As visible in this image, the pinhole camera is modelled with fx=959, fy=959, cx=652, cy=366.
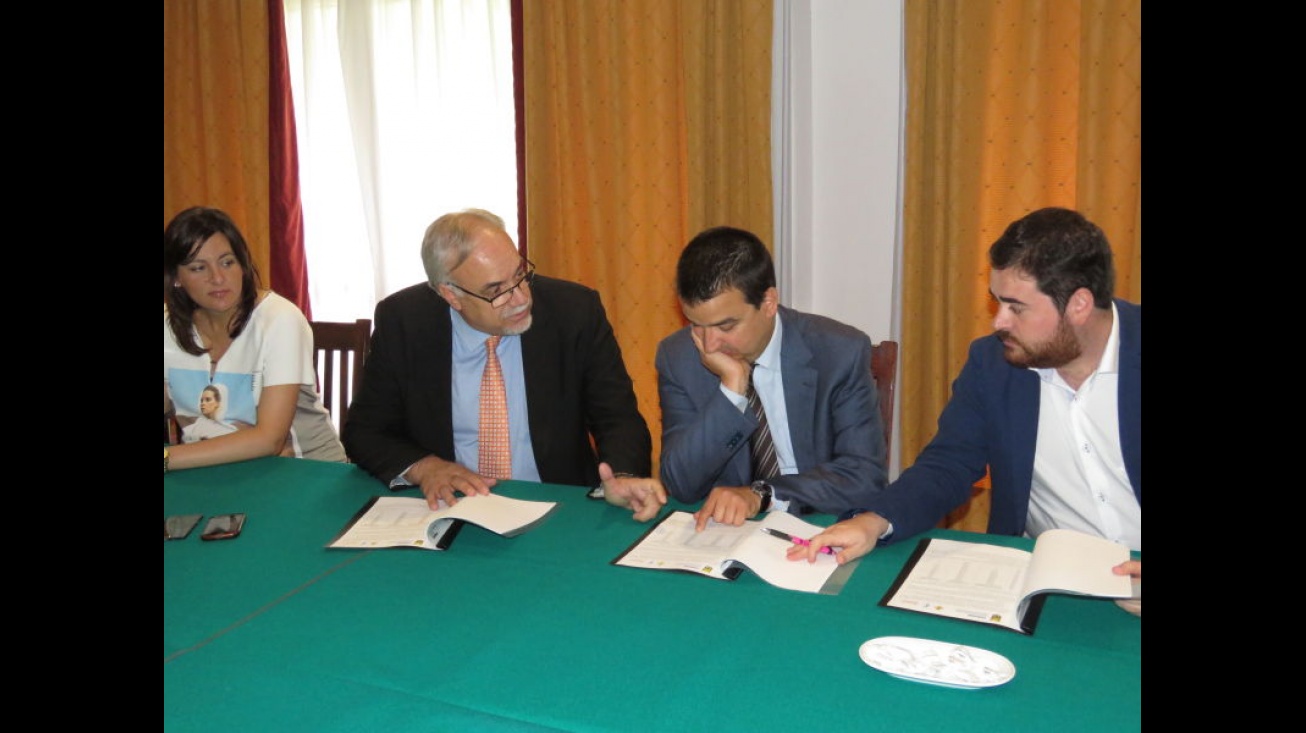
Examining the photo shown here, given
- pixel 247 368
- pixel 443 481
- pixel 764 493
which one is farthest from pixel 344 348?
pixel 764 493

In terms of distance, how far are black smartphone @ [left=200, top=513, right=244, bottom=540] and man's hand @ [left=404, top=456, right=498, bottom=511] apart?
39 cm

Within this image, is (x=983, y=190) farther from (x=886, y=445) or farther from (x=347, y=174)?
(x=347, y=174)

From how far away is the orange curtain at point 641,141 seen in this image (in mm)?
3889

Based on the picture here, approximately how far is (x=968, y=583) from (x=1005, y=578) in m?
0.06

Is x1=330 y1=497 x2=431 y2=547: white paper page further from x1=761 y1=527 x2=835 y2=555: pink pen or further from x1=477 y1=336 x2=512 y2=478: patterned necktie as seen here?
x1=761 y1=527 x2=835 y2=555: pink pen

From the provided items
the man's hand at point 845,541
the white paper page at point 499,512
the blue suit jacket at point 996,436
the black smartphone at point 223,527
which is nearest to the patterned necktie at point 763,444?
the blue suit jacket at point 996,436

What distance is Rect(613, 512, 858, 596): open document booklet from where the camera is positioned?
1.66m

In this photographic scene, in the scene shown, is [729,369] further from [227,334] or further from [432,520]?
[227,334]

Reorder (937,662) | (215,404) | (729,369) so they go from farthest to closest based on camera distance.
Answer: (215,404) < (729,369) < (937,662)

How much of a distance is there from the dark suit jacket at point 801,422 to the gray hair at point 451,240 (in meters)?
0.59

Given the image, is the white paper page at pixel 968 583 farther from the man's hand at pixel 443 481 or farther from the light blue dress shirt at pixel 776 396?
the man's hand at pixel 443 481

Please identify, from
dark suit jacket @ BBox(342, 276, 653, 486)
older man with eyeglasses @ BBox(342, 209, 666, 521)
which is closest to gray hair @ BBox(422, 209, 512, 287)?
older man with eyeglasses @ BBox(342, 209, 666, 521)

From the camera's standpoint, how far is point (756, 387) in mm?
2508
